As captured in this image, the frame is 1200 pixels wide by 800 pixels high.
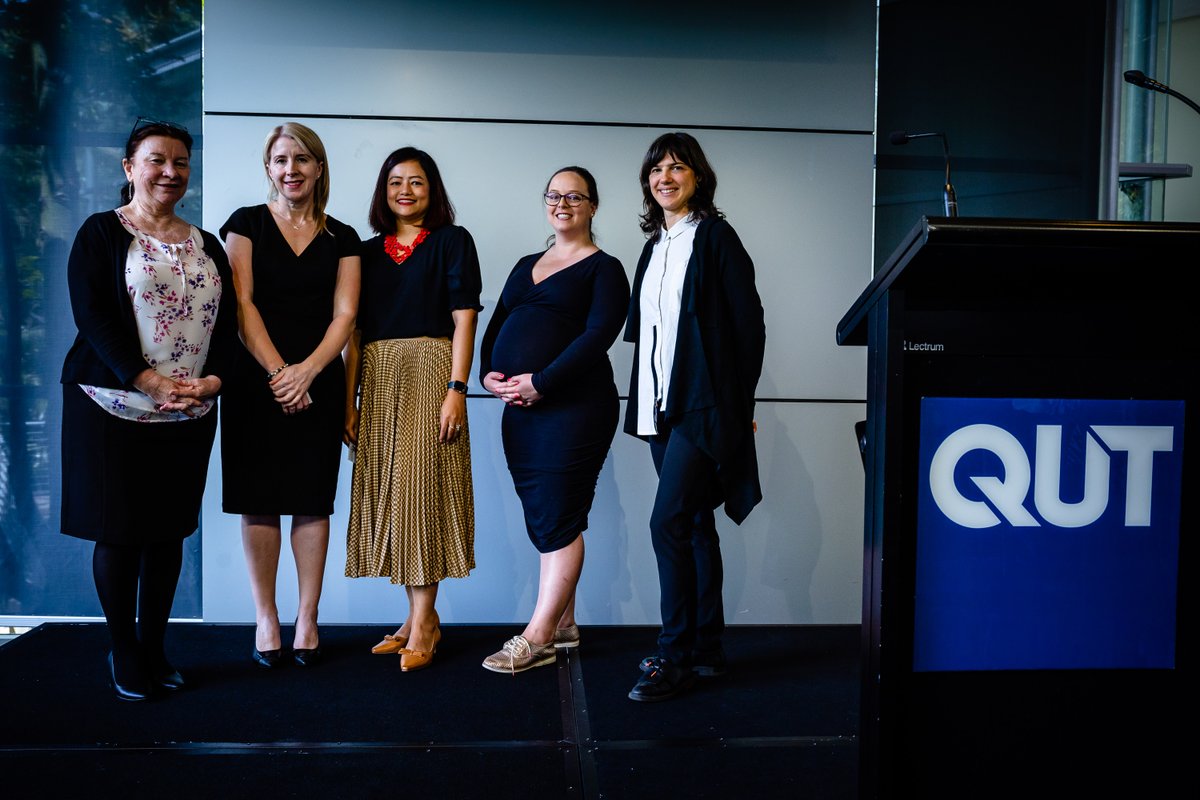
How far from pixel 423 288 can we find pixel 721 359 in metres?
1.04

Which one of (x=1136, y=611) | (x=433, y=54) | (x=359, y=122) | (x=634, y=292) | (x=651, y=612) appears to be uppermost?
(x=433, y=54)

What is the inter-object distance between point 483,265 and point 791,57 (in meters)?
1.54

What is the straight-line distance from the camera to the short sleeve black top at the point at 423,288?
295 centimetres

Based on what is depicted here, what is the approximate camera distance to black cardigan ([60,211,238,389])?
249cm

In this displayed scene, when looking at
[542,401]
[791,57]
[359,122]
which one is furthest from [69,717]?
[791,57]

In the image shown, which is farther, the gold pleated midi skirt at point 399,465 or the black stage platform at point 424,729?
the gold pleated midi skirt at point 399,465

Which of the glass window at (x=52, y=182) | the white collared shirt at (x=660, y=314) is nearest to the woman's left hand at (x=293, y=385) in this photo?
the white collared shirt at (x=660, y=314)

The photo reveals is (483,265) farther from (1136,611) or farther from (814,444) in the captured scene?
(1136,611)

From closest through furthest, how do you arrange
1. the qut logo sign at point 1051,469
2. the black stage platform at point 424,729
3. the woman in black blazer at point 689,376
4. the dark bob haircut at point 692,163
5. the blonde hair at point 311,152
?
the qut logo sign at point 1051,469 → the black stage platform at point 424,729 → the woman in black blazer at point 689,376 → the dark bob haircut at point 692,163 → the blonde hair at point 311,152

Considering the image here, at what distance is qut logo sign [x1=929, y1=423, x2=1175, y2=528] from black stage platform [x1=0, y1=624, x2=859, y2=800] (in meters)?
0.96

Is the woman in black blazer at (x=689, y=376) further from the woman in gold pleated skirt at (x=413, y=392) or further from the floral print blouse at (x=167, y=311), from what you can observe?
the floral print blouse at (x=167, y=311)

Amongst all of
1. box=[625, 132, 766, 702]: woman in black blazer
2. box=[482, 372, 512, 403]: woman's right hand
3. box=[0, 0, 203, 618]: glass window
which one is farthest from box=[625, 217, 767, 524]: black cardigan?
box=[0, 0, 203, 618]: glass window

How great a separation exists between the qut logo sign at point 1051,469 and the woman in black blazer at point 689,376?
3.80 feet

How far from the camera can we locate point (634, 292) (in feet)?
9.52
